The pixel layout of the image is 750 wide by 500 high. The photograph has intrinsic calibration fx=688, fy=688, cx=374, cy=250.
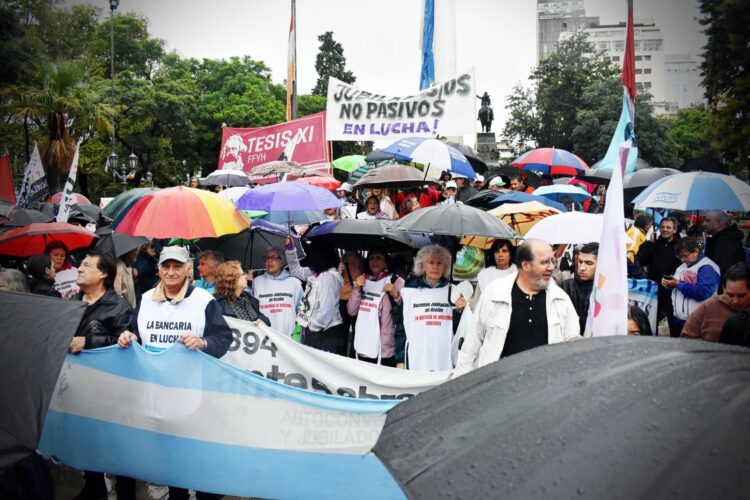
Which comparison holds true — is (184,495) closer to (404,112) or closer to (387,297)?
(387,297)

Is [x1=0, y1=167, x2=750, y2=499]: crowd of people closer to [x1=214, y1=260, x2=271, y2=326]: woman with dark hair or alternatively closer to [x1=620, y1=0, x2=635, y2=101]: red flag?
[x1=214, y1=260, x2=271, y2=326]: woman with dark hair

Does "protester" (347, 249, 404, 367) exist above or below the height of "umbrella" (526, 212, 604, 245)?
below

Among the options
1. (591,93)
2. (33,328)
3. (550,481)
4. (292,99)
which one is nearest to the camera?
(550,481)

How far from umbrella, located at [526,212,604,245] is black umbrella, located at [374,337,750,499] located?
4.03 m

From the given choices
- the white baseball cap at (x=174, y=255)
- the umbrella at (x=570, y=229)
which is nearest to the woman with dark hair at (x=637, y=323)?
the umbrella at (x=570, y=229)

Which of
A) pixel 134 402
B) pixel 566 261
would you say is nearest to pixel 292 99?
pixel 566 261

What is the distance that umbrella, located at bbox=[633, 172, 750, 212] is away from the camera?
23.4ft

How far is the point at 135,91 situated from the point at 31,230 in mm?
40422

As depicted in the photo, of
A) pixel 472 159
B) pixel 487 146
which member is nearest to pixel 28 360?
pixel 472 159

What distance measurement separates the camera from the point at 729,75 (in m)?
26.1

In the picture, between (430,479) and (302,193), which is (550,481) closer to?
(430,479)

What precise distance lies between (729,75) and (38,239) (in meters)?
26.3

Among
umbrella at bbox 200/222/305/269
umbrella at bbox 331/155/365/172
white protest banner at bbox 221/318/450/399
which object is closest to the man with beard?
white protest banner at bbox 221/318/450/399

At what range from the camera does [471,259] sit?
6871 mm
